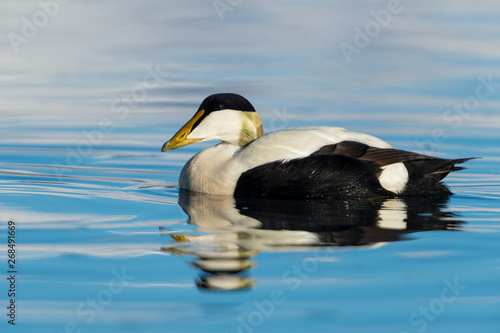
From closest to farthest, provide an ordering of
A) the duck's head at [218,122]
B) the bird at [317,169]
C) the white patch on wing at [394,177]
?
the bird at [317,169] < the white patch on wing at [394,177] < the duck's head at [218,122]

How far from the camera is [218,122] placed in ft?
23.1

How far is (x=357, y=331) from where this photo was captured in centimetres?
349

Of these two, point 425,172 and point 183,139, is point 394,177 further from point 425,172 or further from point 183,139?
point 183,139

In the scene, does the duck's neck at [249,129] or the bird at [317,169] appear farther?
the duck's neck at [249,129]

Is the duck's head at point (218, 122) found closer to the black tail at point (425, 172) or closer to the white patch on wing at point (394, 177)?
the white patch on wing at point (394, 177)

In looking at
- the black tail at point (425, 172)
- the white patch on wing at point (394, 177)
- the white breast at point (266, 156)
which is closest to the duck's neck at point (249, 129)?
the white breast at point (266, 156)

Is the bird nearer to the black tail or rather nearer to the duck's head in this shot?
the black tail

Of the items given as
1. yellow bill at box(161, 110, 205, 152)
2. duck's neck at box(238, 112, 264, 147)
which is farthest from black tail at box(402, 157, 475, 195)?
yellow bill at box(161, 110, 205, 152)

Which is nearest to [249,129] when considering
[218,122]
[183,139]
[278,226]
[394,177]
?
[218,122]

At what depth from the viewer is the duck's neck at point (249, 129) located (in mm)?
7094

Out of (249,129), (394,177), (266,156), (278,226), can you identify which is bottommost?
(278,226)

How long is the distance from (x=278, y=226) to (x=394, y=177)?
5.13 feet

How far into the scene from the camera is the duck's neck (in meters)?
7.09

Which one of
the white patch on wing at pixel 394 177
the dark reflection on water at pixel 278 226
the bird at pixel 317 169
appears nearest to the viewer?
the dark reflection on water at pixel 278 226
